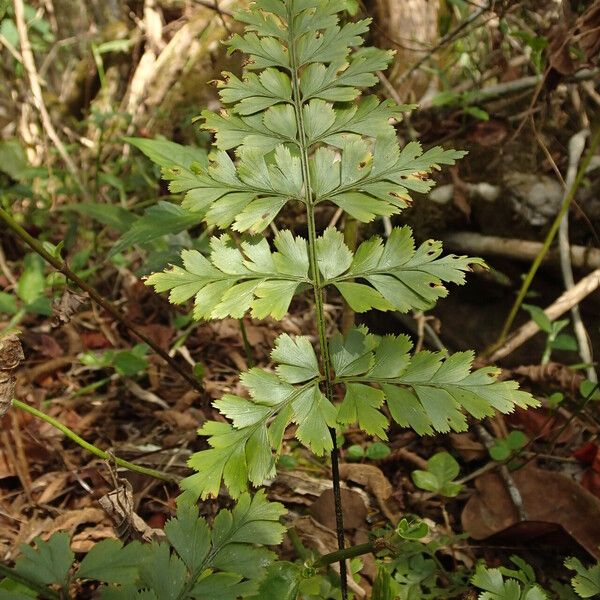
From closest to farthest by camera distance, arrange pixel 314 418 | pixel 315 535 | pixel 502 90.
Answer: pixel 314 418, pixel 315 535, pixel 502 90

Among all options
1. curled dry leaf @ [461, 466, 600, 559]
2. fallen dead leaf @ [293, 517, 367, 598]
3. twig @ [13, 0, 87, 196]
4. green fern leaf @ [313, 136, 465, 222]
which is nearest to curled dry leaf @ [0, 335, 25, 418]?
green fern leaf @ [313, 136, 465, 222]

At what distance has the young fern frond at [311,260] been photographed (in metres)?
1.15

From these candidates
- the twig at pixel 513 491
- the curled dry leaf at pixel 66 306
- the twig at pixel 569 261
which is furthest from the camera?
the twig at pixel 569 261

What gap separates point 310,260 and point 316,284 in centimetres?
6

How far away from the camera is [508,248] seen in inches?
101

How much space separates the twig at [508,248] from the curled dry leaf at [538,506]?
1.09m

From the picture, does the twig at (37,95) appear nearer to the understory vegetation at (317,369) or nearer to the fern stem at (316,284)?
the understory vegetation at (317,369)

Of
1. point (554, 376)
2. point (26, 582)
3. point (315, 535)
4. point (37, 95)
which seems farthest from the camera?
point (37, 95)

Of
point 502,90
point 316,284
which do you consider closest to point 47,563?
point 316,284

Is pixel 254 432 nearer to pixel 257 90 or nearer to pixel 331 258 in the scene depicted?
pixel 331 258

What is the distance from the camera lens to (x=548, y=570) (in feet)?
5.21

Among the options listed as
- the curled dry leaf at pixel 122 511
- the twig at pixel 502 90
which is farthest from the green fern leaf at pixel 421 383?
the twig at pixel 502 90

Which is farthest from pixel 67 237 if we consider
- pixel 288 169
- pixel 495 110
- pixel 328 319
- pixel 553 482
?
pixel 553 482

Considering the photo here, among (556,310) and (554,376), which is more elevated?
(556,310)
